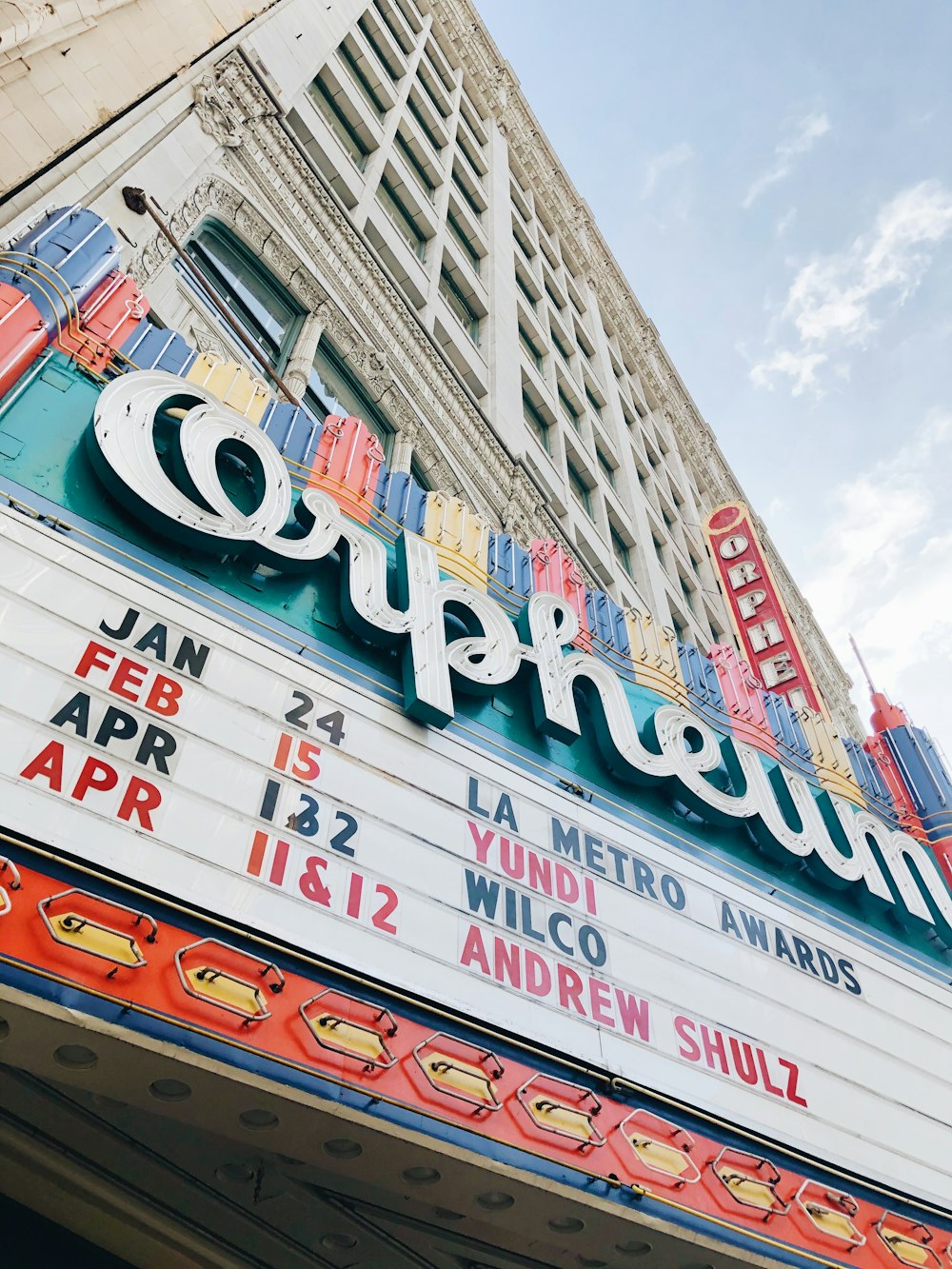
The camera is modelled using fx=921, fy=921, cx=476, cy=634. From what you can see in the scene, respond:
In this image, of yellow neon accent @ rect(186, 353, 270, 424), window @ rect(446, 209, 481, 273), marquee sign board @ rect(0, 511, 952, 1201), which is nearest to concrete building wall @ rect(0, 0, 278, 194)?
yellow neon accent @ rect(186, 353, 270, 424)

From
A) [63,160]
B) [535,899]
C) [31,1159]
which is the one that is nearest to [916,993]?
[535,899]

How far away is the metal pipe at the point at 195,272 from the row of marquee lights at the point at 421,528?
173 cm

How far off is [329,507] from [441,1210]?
19.5 ft

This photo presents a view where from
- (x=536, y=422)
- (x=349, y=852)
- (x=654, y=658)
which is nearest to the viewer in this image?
(x=349, y=852)

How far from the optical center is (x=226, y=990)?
17.4ft

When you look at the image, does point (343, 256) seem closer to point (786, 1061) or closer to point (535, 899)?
point (535, 899)

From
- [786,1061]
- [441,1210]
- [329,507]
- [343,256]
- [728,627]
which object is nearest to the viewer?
[441,1210]

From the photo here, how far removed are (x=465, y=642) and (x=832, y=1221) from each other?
5.72 m

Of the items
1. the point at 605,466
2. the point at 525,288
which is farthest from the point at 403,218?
the point at 605,466

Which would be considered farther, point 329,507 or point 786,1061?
point 329,507

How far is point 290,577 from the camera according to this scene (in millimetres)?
8523

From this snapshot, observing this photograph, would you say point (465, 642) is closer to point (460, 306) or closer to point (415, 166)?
point (460, 306)

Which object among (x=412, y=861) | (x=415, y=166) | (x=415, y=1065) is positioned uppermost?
(x=415, y=166)

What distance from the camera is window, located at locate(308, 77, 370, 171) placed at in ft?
70.8
